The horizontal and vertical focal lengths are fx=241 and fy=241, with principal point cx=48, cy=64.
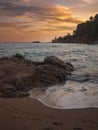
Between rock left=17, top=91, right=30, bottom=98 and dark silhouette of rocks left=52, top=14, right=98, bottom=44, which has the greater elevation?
dark silhouette of rocks left=52, top=14, right=98, bottom=44

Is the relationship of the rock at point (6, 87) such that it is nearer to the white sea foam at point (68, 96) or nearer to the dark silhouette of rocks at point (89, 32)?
the white sea foam at point (68, 96)

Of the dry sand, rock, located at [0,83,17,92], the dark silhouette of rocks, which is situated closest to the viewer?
the dry sand

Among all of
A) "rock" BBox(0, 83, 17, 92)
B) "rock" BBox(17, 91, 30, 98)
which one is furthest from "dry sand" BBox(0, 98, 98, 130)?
"rock" BBox(0, 83, 17, 92)

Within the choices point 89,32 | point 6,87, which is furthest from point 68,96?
point 89,32

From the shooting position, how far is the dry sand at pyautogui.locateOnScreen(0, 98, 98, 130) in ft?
19.2

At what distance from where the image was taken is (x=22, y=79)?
11141 mm

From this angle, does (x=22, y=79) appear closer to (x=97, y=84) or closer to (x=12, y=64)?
(x=12, y=64)

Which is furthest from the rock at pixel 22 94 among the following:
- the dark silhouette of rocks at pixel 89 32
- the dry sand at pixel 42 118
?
the dark silhouette of rocks at pixel 89 32

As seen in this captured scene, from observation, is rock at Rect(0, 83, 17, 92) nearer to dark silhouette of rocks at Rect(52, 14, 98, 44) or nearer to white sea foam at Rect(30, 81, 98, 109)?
white sea foam at Rect(30, 81, 98, 109)

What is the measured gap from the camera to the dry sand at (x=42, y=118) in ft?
19.2

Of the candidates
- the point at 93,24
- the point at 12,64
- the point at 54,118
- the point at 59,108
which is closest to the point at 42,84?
the point at 12,64

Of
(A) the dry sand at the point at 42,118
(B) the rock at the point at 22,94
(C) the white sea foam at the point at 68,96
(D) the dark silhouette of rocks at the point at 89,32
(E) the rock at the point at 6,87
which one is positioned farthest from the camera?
(D) the dark silhouette of rocks at the point at 89,32

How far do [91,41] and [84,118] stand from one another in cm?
11758

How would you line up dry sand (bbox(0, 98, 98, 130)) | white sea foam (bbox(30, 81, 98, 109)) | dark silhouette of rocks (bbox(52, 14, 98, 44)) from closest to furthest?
dry sand (bbox(0, 98, 98, 130)), white sea foam (bbox(30, 81, 98, 109)), dark silhouette of rocks (bbox(52, 14, 98, 44))
